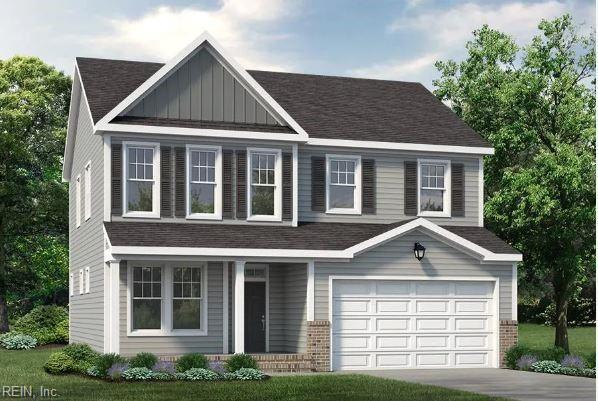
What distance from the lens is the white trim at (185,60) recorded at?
95.2 feet

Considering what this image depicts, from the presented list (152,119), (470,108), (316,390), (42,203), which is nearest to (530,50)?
(470,108)

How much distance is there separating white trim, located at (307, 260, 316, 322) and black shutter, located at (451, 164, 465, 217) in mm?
6391

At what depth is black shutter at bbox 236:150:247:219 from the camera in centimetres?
3025

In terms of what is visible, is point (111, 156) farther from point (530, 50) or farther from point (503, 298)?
point (530, 50)

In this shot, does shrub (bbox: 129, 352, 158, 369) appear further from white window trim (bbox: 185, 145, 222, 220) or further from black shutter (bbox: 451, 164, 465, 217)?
black shutter (bbox: 451, 164, 465, 217)

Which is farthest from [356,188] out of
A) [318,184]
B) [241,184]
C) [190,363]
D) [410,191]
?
[190,363]

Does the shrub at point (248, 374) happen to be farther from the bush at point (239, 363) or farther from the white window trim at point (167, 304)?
the white window trim at point (167, 304)

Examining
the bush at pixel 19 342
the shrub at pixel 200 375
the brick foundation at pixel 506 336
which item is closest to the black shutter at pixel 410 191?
the brick foundation at pixel 506 336

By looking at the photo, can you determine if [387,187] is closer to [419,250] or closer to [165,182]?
[419,250]

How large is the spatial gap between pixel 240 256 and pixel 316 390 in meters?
6.51

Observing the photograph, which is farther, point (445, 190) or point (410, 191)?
point (445, 190)

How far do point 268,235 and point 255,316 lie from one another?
8.90ft

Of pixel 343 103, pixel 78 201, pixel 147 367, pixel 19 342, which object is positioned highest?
pixel 343 103

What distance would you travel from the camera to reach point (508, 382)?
24.6m
